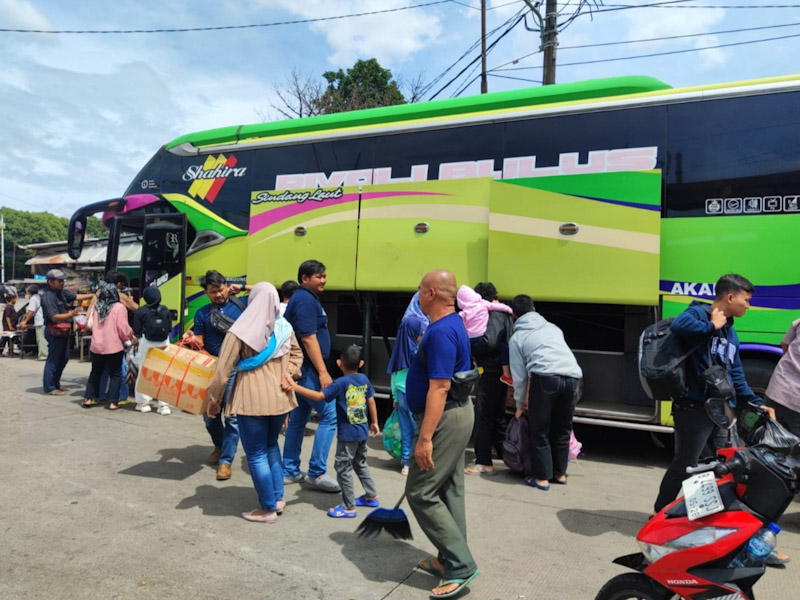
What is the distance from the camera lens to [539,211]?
5824mm

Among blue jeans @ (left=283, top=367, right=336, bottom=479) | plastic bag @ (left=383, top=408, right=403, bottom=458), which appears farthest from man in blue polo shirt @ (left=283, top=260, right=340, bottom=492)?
plastic bag @ (left=383, top=408, right=403, bottom=458)

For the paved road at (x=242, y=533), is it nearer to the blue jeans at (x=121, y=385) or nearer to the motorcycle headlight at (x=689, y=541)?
the motorcycle headlight at (x=689, y=541)

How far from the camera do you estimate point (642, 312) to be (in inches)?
239

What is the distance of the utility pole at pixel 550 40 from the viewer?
1214 centimetres

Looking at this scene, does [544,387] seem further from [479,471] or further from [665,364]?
[665,364]

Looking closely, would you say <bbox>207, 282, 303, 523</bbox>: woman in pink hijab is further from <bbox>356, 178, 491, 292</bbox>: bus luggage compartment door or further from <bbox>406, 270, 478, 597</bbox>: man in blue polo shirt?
<bbox>356, 178, 491, 292</bbox>: bus luggage compartment door

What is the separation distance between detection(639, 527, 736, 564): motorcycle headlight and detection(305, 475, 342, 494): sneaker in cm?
277

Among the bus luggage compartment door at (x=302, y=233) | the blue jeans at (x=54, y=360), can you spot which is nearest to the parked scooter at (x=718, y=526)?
the bus luggage compartment door at (x=302, y=233)

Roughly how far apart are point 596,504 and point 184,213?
6.72m

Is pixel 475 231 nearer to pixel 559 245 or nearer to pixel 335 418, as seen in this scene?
pixel 559 245

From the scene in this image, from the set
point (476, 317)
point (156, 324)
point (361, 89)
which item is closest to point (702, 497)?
point (476, 317)

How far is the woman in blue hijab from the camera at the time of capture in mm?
5000

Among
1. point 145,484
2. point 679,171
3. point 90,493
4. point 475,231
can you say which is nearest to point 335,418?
point 145,484

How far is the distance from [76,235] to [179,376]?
5.58m
